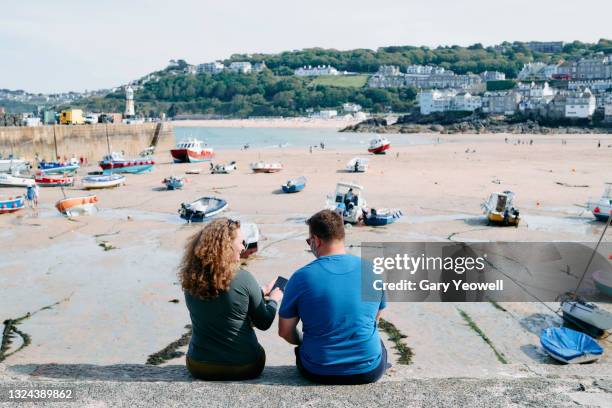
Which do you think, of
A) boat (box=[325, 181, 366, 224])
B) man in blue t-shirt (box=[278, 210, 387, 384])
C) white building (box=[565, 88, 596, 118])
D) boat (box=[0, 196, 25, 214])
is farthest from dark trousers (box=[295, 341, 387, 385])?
white building (box=[565, 88, 596, 118])

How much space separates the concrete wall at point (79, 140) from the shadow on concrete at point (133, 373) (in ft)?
125

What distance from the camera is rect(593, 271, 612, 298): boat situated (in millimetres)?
10961

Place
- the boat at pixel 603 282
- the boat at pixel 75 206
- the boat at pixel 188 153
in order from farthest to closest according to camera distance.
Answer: the boat at pixel 188 153 → the boat at pixel 75 206 → the boat at pixel 603 282

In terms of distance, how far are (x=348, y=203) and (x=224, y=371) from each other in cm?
1514

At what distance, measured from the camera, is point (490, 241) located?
16.3m

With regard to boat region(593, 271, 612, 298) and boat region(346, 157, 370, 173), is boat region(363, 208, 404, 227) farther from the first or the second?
boat region(346, 157, 370, 173)

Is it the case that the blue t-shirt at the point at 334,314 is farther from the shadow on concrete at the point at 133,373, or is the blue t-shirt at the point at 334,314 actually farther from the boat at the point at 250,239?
the boat at the point at 250,239

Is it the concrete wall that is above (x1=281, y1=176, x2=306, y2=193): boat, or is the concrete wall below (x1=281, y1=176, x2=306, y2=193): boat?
above

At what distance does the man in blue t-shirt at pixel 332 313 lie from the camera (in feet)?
13.8

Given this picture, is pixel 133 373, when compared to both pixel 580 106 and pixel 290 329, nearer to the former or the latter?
pixel 290 329

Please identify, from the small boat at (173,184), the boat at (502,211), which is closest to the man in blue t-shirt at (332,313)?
the boat at (502,211)

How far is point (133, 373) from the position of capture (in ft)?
16.6

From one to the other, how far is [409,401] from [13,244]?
50.6 feet

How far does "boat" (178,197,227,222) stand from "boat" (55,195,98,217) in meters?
3.89
